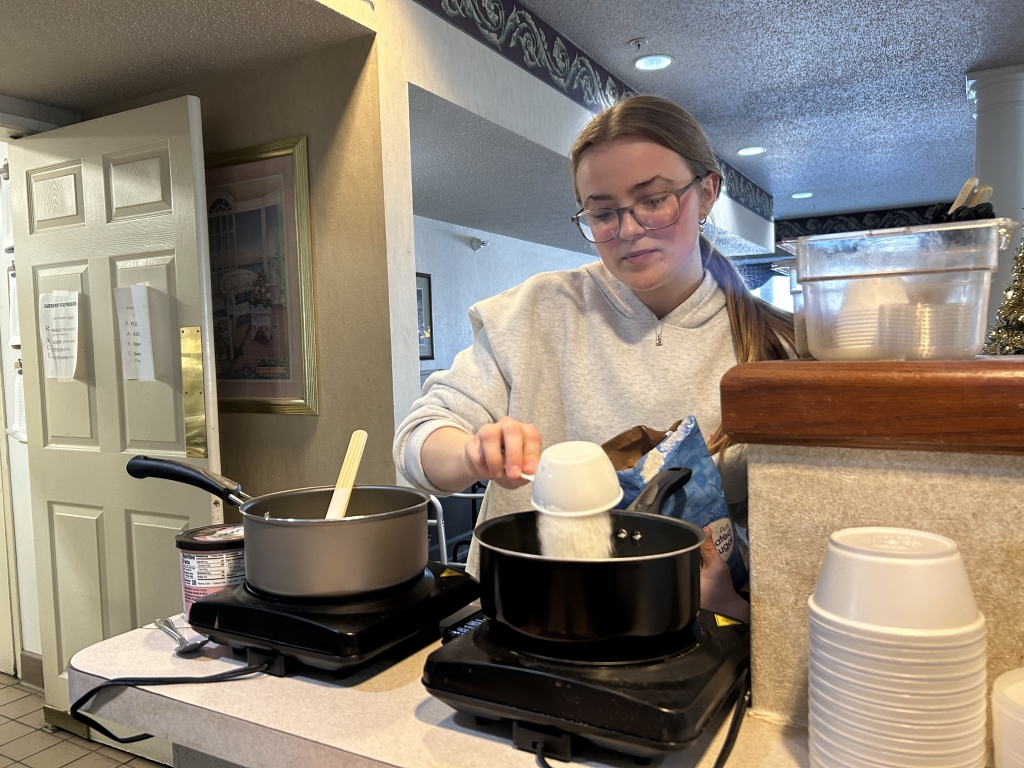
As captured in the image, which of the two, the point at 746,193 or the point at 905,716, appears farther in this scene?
the point at 746,193

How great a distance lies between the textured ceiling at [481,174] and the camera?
272 centimetres

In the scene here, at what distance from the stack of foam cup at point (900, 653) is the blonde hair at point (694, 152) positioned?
2.20 ft

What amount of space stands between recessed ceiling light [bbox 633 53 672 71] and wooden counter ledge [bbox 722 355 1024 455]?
3326 mm

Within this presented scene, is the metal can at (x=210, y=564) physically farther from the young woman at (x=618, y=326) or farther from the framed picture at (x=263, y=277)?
the framed picture at (x=263, y=277)

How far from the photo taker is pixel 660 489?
74 centimetres

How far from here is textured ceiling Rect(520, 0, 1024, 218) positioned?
10.4ft

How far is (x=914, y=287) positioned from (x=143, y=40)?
88.1 inches

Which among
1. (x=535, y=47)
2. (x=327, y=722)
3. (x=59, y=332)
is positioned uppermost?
(x=535, y=47)

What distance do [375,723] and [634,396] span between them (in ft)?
2.39

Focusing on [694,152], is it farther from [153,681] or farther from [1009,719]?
[153,681]

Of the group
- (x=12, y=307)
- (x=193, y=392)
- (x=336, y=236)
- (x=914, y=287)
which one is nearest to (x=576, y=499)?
(x=914, y=287)

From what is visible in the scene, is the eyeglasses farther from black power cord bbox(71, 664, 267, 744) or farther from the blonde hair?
black power cord bbox(71, 664, 267, 744)

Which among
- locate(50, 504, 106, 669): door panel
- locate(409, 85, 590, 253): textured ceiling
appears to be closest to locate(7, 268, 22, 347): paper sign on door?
locate(50, 504, 106, 669): door panel

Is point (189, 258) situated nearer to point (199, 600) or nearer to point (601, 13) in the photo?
point (199, 600)
